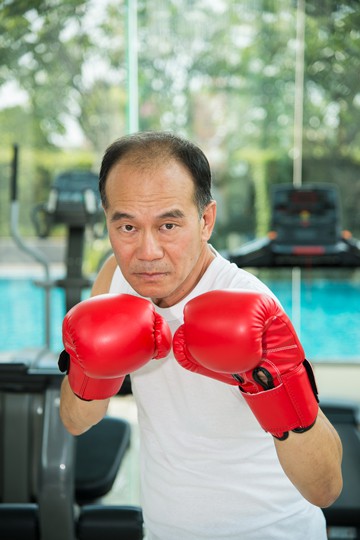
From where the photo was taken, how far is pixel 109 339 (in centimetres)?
117

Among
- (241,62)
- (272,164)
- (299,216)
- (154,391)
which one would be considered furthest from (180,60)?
(154,391)

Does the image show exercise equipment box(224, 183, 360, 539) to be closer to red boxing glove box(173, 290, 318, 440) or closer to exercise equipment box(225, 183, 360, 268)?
exercise equipment box(225, 183, 360, 268)

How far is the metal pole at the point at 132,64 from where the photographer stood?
528cm

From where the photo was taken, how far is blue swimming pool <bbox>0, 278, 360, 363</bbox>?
5.77m

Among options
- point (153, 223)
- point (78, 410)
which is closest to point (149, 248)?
point (153, 223)

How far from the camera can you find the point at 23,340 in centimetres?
584

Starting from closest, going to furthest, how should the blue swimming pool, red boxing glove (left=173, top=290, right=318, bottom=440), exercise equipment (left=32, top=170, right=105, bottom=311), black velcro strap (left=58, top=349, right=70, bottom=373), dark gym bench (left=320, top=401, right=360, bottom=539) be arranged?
1. red boxing glove (left=173, top=290, right=318, bottom=440)
2. black velcro strap (left=58, top=349, right=70, bottom=373)
3. dark gym bench (left=320, top=401, right=360, bottom=539)
4. exercise equipment (left=32, top=170, right=105, bottom=311)
5. the blue swimming pool

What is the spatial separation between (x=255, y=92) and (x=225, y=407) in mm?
4463

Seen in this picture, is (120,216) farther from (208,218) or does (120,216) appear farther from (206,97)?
(206,97)

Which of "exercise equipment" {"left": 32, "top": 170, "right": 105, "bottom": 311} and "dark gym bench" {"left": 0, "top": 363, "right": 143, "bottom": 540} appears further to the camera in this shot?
"exercise equipment" {"left": 32, "top": 170, "right": 105, "bottom": 311}

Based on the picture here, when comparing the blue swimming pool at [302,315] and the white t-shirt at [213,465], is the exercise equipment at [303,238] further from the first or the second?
the white t-shirt at [213,465]

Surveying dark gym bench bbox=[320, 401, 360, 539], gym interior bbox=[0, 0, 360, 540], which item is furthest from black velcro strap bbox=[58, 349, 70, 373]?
gym interior bbox=[0, 0, 360, 540]

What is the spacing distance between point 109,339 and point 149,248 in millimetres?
162

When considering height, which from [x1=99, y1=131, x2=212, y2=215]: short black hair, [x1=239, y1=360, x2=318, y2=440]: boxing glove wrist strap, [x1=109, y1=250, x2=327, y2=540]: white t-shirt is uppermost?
[x1=99, y1=131, x2=212, y2=215]: short black hair
